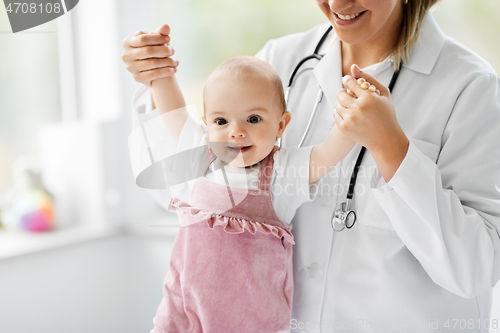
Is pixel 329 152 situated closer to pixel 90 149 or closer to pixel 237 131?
pixel 237 131

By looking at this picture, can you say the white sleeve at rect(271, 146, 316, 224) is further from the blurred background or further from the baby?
the blurred background

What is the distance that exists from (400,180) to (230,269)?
1.39 ft

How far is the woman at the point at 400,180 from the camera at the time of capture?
0.89 meters

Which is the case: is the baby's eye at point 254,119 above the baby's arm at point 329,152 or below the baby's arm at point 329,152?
above

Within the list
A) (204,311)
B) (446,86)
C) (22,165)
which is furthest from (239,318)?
(22,165)

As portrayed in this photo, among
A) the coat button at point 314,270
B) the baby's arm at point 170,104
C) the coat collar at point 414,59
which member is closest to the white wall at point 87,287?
the baby's arm at point 170,104

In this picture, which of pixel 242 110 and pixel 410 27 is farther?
pixel 410 27

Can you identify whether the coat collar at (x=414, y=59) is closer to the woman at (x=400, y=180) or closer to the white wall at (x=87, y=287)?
the woman at (x=400, y=180)

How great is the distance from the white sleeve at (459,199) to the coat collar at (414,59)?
0.14 metres

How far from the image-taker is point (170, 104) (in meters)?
1.10

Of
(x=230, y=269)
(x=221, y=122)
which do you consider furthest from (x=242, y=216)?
(x=221, y=122)

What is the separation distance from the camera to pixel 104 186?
7.01 feet

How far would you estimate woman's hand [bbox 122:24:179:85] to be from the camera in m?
1.00

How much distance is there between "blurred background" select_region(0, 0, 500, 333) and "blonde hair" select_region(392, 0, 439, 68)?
0.65 metres
